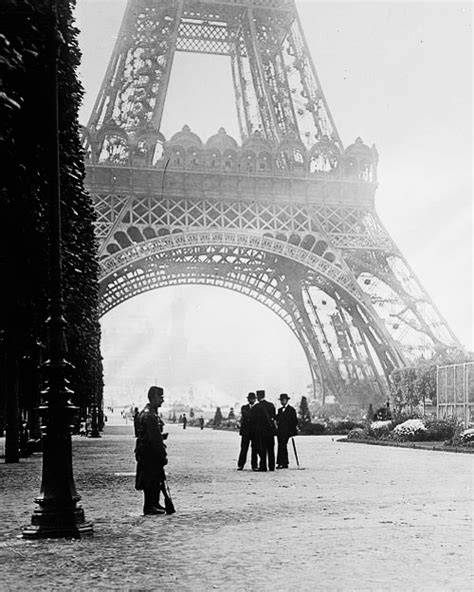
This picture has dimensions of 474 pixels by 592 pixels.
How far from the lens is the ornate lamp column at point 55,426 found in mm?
12195

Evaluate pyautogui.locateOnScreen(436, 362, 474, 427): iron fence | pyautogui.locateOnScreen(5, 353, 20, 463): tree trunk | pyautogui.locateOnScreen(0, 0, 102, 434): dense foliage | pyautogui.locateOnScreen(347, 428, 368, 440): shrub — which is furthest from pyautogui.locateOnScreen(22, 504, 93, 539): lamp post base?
pyautogui.locateOnScreen(347, 428, 368, 440): shrub

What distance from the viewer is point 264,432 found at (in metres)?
24.4

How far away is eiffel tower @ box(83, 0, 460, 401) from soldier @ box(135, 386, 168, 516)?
39.5m

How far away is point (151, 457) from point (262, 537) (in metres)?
3.30

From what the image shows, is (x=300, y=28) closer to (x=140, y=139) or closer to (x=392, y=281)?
(x=140, y=139)

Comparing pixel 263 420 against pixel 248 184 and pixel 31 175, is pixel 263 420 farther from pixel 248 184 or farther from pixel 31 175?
pixel 248 184

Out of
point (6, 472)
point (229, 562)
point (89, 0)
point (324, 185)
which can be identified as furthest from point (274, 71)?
point (229, 562)

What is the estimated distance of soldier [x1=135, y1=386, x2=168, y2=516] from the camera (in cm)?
1447

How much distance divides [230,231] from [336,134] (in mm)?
10763

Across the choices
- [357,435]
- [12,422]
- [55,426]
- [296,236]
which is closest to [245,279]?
[296,236]

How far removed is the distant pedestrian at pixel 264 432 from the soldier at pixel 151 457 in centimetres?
968

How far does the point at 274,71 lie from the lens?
66.2 m

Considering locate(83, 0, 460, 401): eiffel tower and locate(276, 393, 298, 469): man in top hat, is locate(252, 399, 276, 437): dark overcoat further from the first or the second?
locate(83, 0, 460, 401): eiffel tower

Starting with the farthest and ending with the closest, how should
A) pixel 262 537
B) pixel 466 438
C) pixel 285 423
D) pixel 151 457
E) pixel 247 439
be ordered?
1. pixel 466 438
2. pixel 285 423
3. pixel 247 439
4. pixel 151 457
5. pixel 262 537
